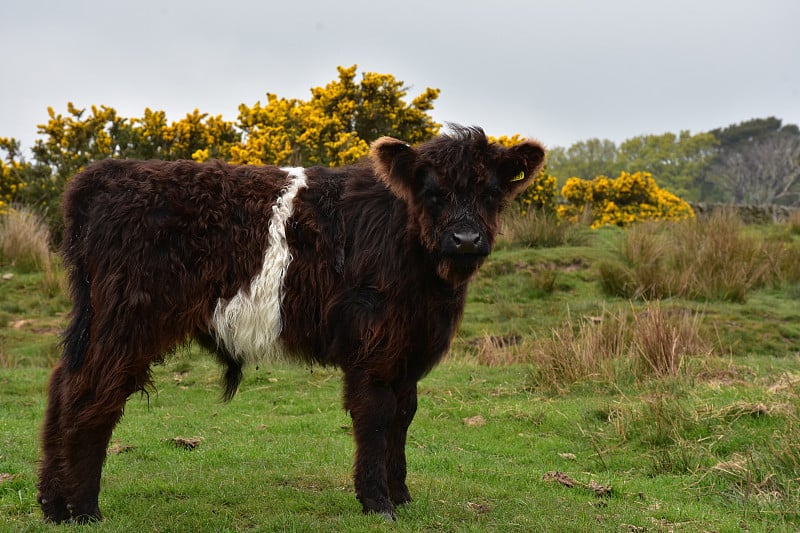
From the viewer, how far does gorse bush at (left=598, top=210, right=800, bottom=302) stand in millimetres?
14242

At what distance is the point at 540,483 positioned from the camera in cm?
664

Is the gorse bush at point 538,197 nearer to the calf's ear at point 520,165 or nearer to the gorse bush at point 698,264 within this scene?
the gorse bush at point 698,264

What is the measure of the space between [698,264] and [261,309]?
37.5ft

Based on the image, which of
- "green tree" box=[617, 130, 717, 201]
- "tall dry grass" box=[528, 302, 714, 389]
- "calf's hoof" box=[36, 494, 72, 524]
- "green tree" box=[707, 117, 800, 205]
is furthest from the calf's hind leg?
"green tree" box=[617, 130, 717, 201]

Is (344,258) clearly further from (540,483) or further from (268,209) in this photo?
(540,483)

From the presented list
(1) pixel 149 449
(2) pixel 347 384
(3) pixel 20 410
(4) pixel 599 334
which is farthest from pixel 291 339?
(4) pixel 599 334

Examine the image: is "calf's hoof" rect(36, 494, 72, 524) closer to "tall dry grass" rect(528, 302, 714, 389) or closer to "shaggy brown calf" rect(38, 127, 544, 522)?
"shaggy brown calf" rect(38, 127, 544, 522)

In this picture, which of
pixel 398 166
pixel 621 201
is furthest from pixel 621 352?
pixel 621 201

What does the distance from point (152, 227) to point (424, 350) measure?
1993 millimetres

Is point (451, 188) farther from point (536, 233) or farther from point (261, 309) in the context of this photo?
point (536, 233)

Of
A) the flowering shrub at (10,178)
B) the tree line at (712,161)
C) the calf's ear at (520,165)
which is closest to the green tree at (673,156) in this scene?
the tree line at (712,161)

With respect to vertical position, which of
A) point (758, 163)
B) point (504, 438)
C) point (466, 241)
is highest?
point (758, 163)

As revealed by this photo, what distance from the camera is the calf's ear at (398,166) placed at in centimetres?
534

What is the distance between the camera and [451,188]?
5254 millimetres
